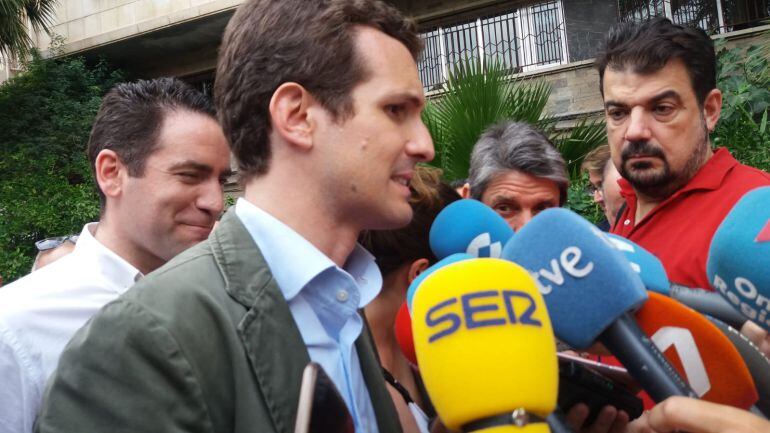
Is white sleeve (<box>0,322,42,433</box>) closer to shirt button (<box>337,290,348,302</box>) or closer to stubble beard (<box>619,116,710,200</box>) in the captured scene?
shirt button (<box>337,290,348,302</box>)

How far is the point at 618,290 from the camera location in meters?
1.14

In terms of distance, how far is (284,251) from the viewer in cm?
127

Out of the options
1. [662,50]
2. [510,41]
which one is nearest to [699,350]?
[662,50]

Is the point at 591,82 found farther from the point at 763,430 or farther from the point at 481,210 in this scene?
the point at 763,430

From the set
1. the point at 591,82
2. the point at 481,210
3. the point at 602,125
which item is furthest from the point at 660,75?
the point at 591,82

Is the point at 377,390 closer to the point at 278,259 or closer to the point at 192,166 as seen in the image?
the point at 278,259

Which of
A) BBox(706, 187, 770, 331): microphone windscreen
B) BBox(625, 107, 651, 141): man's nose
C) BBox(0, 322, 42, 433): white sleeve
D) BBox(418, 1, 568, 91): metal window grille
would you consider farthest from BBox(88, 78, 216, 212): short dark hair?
BBox(418, 1, 568, 91): metal window grille

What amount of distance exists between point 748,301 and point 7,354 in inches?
60.0

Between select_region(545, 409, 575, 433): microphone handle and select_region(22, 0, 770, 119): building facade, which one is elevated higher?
select_region(22, 0, 770, 119): building facade

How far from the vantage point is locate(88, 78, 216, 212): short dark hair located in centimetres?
228

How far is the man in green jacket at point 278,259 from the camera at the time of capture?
1.01 meters

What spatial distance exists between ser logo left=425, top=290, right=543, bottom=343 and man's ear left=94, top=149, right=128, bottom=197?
1496mm

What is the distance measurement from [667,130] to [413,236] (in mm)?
855

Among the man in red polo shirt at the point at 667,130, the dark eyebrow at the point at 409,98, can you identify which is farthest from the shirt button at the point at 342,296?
the man in red polo shirt at the point at 667,130
